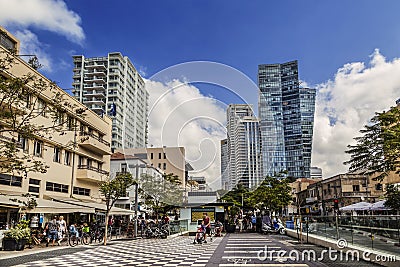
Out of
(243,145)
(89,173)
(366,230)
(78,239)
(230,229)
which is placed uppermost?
(89,173)

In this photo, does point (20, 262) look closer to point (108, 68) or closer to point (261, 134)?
point (261, 134)

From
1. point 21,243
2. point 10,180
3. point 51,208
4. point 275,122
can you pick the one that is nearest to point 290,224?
point 275,122

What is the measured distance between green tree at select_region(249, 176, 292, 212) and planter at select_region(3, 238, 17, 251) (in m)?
23.2

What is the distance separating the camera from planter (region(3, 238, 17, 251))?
16531 millimetres

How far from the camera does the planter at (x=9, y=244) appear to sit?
1653 centimetres

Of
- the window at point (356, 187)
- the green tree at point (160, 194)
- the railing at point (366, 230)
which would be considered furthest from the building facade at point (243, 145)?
the window at point (356, 187)

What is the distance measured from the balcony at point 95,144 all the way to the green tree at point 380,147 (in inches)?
897

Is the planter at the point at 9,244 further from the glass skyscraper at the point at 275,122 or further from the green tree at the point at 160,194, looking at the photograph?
the green tree at the point at 160,194

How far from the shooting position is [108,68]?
91562 millimetres

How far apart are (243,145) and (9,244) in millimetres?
11662

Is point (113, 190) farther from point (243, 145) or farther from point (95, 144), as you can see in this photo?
point (95, 144)

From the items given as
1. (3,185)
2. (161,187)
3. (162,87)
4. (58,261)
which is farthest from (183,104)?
(161,187)

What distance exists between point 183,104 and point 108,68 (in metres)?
85.7

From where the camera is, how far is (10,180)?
22656 mm
